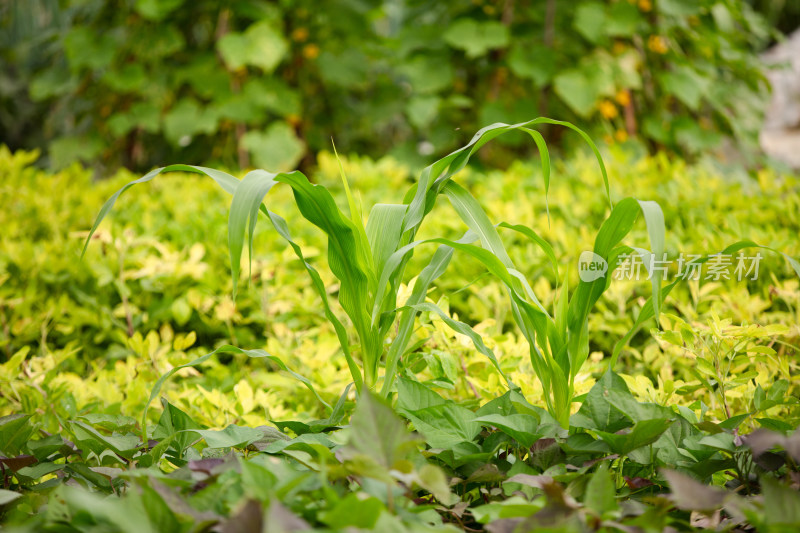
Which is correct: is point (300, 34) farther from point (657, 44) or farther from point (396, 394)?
point (396, 394)

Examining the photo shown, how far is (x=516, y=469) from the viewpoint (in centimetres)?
81

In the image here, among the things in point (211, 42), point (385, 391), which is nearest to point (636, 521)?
point (385, 391)

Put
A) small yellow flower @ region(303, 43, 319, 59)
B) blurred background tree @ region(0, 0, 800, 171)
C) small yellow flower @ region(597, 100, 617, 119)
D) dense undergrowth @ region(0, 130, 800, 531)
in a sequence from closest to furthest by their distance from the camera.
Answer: dense undergrowth @ region(0, 130, 800, 531)
blurred background tree @ region(0, 0, 800, 171)
small yellow flower @ region(597, 100, 617, 119)
small yellow flower @ region(303, 43, 319, 59)

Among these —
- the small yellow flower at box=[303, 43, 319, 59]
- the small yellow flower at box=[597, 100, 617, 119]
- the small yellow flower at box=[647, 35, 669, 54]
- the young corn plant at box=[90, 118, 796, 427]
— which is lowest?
the small yellow flower at box=[597, 100, 617, 119]

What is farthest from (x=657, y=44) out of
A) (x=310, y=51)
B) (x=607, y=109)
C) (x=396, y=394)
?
(x=396, y=394)

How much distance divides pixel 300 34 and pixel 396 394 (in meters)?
3.44

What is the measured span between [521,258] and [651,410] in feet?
2.89

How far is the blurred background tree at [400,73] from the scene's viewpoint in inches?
140

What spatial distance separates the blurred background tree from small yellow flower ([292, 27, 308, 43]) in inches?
0.5

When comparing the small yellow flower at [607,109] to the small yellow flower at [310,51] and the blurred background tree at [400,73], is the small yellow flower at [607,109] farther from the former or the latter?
the small yellow flower at [310,51]

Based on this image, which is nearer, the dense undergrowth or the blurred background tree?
the dense undergrowth

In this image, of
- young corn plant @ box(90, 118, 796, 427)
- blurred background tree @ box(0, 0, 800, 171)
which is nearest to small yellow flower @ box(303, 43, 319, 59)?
blurred background tree @ box(0, 0, 800, 171)

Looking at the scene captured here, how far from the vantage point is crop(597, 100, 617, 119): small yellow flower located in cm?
371

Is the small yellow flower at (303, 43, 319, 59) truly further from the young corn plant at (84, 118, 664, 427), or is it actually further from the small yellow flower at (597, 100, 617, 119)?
the young corn plant at (84, 118, 664, 427)
